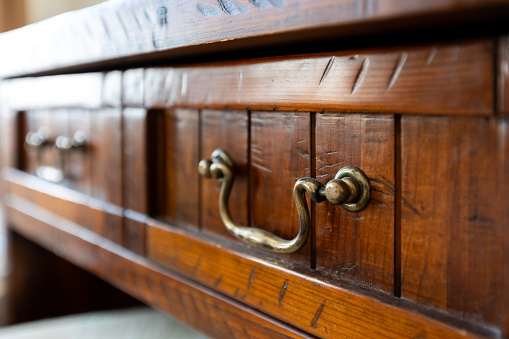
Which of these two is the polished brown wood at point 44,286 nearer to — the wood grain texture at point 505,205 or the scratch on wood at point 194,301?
the scratch on wood at point 194,301

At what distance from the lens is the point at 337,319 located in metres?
0.33

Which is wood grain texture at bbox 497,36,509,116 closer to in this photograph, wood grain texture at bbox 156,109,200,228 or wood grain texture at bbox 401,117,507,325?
wood grain texture at bbox 401,117,507,325

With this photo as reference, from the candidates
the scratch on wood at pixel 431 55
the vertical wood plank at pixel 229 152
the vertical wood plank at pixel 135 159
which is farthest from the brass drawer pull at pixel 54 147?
the scratch on wood at pixel 431 55

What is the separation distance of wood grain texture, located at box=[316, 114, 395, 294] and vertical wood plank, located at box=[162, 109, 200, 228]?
156 millimetres

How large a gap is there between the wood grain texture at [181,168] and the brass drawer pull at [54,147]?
0.61 ft

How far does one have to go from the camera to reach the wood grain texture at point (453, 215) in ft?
0.84

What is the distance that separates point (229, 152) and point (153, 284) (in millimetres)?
186

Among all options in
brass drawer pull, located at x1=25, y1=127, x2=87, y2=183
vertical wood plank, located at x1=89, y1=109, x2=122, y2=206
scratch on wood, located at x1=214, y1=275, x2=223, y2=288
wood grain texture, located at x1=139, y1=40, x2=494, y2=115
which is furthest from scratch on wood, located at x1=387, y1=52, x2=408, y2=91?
brass drawer pull, located at x1=25, y1=127, x2=87, y2=183

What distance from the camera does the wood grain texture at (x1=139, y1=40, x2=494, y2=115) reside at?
251mm

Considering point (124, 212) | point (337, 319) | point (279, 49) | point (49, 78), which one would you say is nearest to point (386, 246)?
point (337, 319)

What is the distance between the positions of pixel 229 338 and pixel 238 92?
22cm

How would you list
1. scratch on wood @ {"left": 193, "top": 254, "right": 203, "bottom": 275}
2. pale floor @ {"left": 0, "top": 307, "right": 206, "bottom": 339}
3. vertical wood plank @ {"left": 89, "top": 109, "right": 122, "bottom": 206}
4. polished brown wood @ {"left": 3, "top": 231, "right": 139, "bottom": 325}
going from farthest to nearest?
polished brown wood @ {"left": 3, "top": 231, "right": 139, "bottom": 325} < pale floor @ {"left": 0, "top": 307, "right": 206, "bottom": 339} < vertical wood plank @ {"left": 89, "top": 109, "right": 122, "bottom": 206} < scratch on wood @ {"left": 193, "top": 254, "right": 203, "bottom": 275}

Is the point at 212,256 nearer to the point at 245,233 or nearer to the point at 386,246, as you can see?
the point at 245,233

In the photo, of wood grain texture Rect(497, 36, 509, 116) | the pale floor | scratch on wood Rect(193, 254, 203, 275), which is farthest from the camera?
the pale floor
